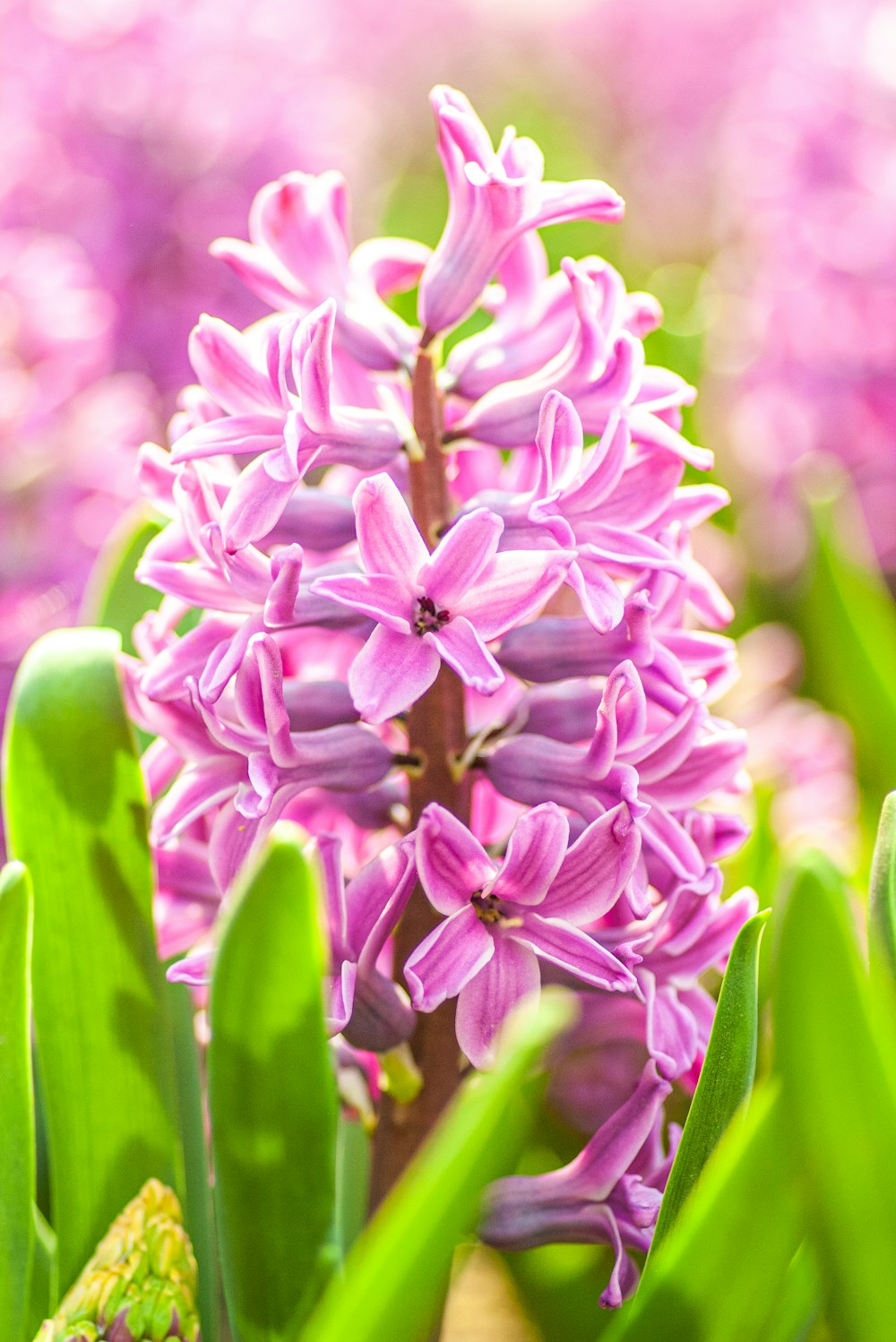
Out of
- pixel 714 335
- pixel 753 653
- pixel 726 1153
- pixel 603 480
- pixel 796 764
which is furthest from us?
pixel 714 335

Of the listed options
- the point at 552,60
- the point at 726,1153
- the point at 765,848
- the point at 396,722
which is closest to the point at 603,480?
the point at 396,722

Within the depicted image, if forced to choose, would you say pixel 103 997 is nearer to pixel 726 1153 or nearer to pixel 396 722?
pixel 396 722

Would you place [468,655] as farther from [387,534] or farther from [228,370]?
[228,370]

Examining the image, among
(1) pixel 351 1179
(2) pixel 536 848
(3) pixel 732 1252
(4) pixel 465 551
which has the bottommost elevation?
(1) pixel 351 1179

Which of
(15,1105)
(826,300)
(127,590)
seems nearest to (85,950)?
(15,1105)

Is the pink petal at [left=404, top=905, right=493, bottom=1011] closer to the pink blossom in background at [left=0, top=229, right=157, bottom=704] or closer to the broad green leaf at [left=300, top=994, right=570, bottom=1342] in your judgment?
the broad green leaf at [left=300, top=994, right=570, bottom=1342]

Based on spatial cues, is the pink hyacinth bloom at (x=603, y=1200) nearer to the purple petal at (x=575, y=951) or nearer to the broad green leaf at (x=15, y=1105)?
the purple petal at (x=575, y=951)
